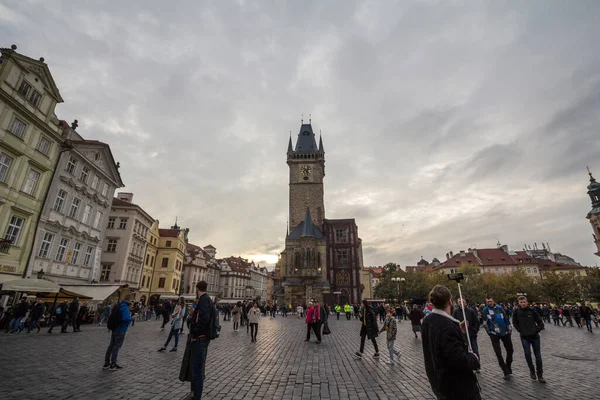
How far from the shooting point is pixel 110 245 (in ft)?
119

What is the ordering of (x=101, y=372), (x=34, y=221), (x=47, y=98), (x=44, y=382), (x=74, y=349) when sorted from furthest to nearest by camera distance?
(x=47, y=98), (x=34, y=221), (x=74, y=349), (x=101, y=372), (x=44, y=382)

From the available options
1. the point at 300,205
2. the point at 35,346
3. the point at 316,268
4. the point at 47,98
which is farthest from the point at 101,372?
the point at 300,205

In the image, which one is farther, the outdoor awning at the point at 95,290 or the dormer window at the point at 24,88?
the outdoor awning at the point at 95,290

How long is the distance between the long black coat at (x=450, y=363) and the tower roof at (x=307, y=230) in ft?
164

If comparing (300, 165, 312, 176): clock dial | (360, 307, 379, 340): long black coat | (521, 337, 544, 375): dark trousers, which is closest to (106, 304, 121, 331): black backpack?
(360, 307, 379, 340): long black coat

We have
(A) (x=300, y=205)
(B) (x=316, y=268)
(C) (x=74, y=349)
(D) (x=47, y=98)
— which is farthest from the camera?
(A) (x=300, y=205)

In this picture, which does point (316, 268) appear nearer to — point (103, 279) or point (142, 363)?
point (103, 279)

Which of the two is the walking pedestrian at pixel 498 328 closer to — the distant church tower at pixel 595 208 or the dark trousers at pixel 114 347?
the dark trousers at pixel 114 347

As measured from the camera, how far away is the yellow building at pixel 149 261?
42.9 meters

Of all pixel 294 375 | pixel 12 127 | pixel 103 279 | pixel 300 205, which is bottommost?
pixel 294 375

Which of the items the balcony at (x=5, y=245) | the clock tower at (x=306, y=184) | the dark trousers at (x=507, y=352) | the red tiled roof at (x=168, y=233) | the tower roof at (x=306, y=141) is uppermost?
the tower roof at (x=306, y=141)

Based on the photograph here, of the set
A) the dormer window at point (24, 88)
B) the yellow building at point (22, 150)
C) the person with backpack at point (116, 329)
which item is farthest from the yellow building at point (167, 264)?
the person with backpack at point (116, 329)

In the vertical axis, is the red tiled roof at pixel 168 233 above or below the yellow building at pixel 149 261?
above

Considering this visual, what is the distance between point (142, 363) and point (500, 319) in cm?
1017
